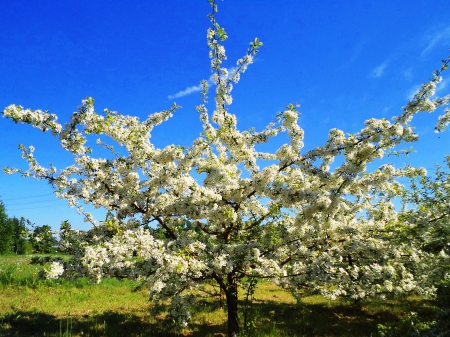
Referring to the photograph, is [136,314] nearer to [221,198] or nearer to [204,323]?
[204,323]

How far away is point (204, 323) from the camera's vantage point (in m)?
11.6

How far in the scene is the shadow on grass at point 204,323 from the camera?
1012 cm

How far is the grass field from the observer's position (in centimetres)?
1037

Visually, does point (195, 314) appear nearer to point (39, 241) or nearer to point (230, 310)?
point (230, 310)

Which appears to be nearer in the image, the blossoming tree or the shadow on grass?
the blossoming tree

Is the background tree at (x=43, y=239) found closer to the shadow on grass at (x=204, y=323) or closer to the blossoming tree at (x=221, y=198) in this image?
the blossoming tree at (x=221, y=198)

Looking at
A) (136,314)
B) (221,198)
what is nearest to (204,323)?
(136,314)

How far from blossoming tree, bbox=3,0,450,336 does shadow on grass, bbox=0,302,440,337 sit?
8.41 feet

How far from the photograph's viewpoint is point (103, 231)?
831cm

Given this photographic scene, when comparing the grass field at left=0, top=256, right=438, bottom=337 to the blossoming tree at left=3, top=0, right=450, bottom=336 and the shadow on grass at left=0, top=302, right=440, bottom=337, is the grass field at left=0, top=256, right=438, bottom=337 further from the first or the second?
the blossoming tree at left=3, top=0, right=450, bottom=336

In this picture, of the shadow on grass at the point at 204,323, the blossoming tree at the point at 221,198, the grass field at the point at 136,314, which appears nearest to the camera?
the blossoming tree at the point at 221,198

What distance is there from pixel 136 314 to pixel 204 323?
140 inches

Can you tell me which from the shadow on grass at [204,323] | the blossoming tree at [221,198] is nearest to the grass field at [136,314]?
the shadow on grass at [204,323]

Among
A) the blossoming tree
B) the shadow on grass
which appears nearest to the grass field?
the shadow on grass
